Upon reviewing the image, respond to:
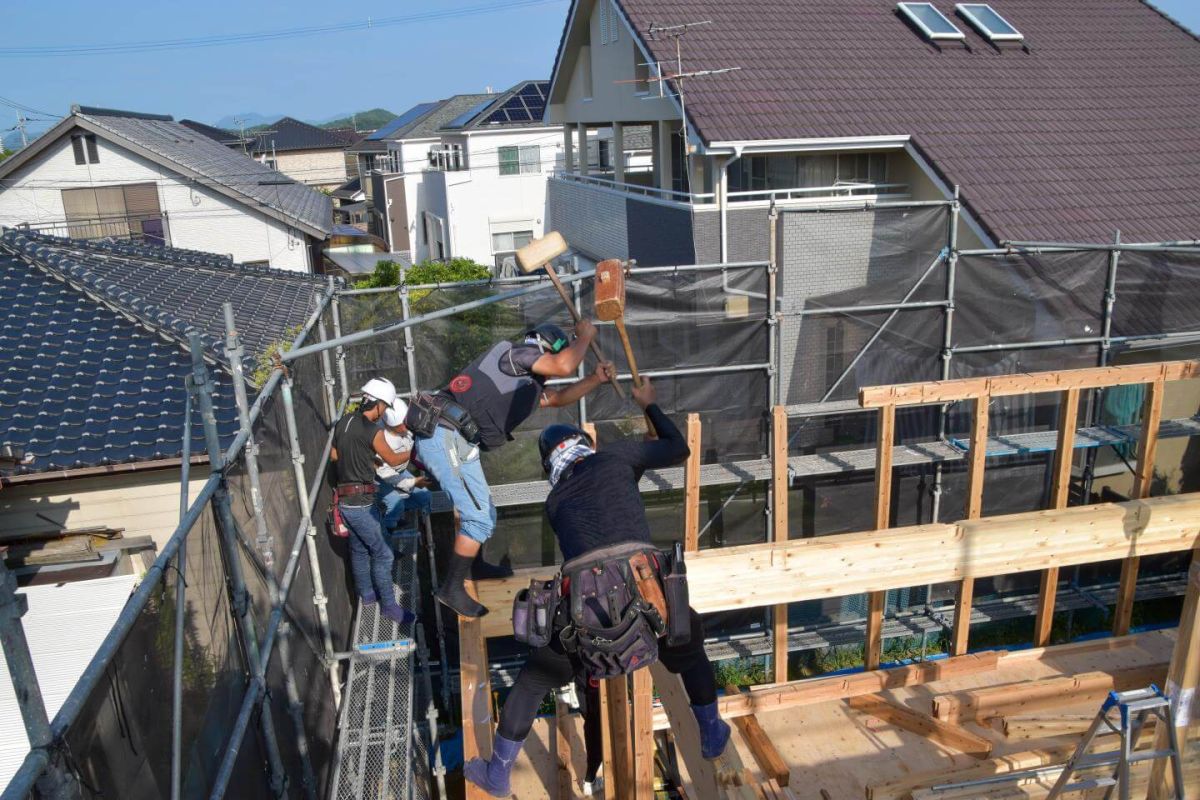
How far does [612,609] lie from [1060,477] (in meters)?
3.94

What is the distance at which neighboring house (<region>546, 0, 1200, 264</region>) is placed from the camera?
10562mm

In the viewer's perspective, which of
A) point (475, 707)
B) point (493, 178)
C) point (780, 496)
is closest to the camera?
point (475, 707)

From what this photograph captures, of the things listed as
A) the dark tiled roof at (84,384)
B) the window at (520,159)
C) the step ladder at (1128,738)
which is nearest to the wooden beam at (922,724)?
the step ladder at (1128,738)

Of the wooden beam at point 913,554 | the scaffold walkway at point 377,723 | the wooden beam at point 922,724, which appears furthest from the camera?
the wooden beam at point 913,554

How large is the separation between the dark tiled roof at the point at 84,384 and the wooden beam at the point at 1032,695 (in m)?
5.19

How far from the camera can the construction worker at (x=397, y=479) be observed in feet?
18.0

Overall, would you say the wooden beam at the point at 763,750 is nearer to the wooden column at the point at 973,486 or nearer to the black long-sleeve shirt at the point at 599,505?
the wooden column at the point at 973,486

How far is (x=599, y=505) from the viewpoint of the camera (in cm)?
372

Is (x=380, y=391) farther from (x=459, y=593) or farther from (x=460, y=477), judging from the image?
(x=459, y=593)

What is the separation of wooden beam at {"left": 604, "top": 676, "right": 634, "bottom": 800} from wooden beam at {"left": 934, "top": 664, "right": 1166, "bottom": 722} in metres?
2.25

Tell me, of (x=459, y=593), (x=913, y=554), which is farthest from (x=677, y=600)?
(x=913, y=554)

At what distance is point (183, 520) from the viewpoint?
262cm

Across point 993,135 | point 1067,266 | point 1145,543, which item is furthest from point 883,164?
point 1145,543

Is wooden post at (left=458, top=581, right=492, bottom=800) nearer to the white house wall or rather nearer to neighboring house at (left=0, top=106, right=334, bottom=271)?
neighboring house at (left=0, top=106, right=334, bottom=271)
